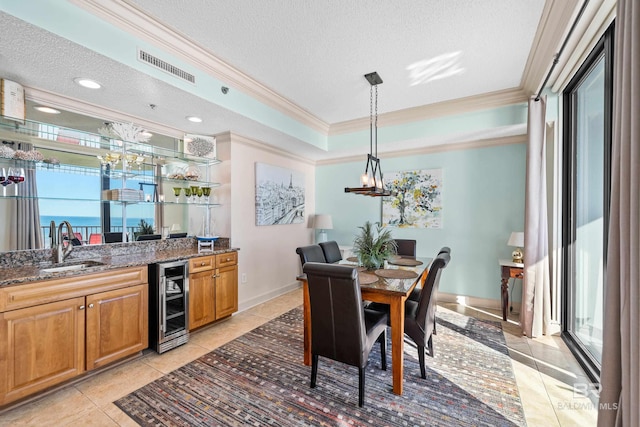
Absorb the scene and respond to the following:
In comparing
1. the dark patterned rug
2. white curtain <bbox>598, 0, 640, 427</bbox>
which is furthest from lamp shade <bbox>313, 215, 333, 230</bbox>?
white curtain <bbox>598, 0, 640, 427</bbox>

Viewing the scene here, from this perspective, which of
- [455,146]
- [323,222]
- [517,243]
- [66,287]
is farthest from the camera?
[323,222]

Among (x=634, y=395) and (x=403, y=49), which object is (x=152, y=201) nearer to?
(x=403, y=49)

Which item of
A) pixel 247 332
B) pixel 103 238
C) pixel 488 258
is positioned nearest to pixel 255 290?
pixel 247 332

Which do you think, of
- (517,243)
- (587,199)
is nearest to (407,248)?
(517,243)

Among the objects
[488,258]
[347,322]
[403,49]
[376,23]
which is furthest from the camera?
[488,258]

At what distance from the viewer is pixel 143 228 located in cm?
313

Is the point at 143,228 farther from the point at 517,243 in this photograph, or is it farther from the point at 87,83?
the point at 517,243

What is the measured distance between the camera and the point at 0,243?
7.17 feet

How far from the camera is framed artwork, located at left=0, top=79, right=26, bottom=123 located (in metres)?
2.15

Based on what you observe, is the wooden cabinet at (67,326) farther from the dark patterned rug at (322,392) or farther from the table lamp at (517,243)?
the table lamp at (517,243)

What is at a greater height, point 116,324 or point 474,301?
point 116,324

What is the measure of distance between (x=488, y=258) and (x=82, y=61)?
16.3ft

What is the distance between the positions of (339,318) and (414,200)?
Answer: 9.97 feet

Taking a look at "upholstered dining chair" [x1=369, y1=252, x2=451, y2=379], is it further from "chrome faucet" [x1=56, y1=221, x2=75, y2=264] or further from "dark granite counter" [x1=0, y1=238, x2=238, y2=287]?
"chrome faucet" [x1=56, y1=221, x2=75, y2=264]
